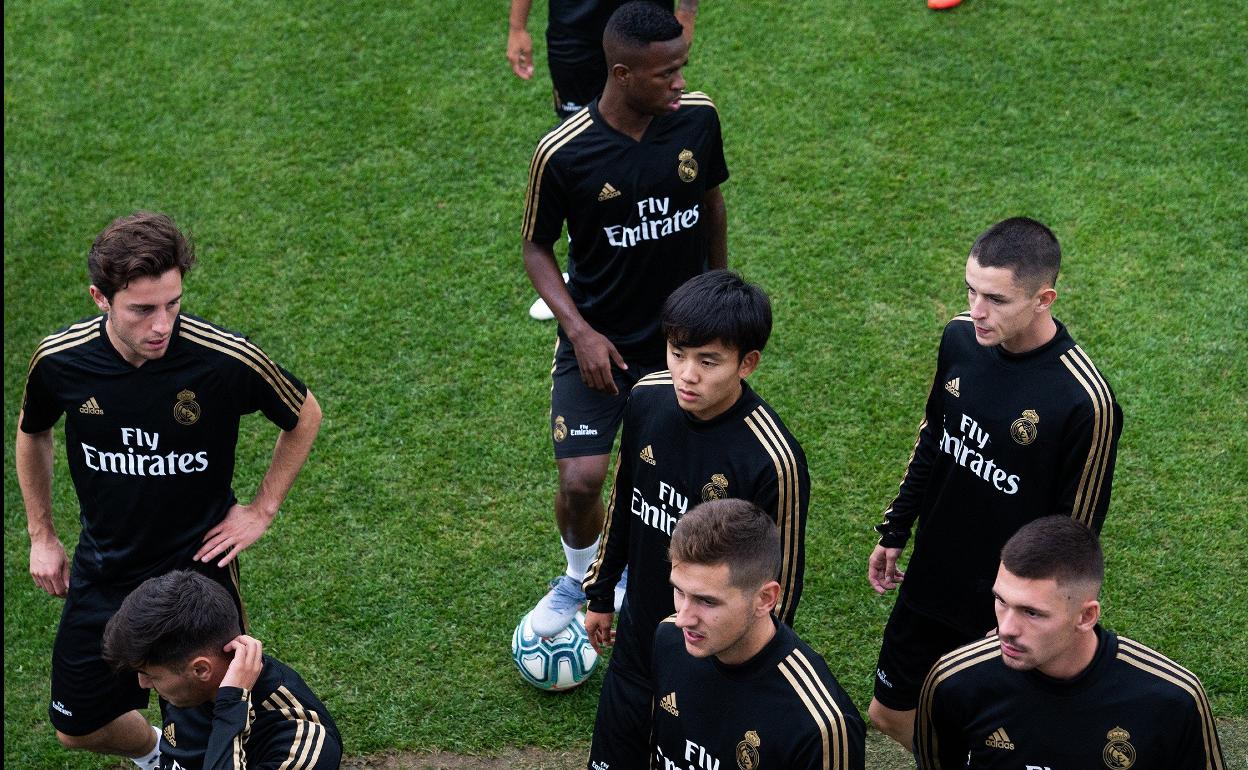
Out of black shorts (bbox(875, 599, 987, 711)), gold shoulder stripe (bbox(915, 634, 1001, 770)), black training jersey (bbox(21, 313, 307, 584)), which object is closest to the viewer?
gold shoulder stripe (bbox(915, 634, 1001, 770))

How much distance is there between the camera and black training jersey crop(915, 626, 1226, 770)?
141 inches

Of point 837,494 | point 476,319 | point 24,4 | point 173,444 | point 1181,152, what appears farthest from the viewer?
point 24,4

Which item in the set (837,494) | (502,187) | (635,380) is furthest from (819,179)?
(635,380)

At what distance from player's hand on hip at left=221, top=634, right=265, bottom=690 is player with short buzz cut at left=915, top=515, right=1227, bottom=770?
206cm

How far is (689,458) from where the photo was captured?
4312 mm

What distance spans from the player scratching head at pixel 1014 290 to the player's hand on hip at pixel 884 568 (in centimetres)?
97

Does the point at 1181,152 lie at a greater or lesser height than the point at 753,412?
greater

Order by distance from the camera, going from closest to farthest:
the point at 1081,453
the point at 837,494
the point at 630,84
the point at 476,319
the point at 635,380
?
the point at 1081,453, the point at 630,84, the point at 635,380, the point at 837,494, the point at 476,319

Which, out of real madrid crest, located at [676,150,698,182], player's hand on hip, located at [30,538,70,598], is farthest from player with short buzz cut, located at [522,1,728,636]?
player's hand on hip, located at [30,538,70,598]

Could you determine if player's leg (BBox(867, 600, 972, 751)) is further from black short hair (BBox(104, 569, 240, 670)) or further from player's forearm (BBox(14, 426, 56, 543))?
player's forearm (BBox(14, 426, 56, 543))

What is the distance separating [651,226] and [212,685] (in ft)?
8.80

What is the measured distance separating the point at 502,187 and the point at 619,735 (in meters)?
5.09

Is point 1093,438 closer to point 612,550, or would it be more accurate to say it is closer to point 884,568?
point 884,568

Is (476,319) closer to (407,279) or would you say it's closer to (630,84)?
(407,279)
